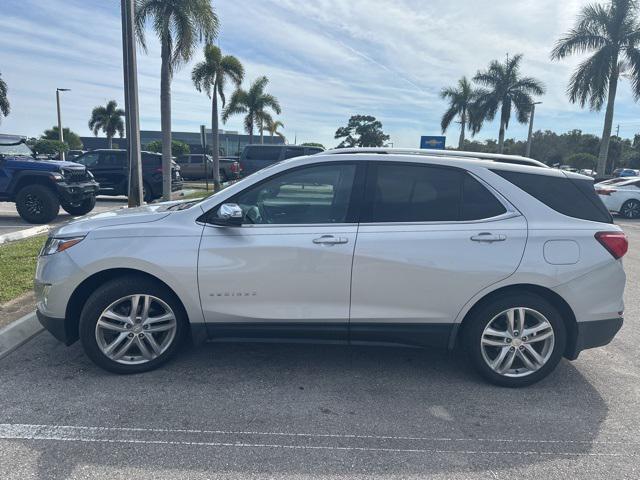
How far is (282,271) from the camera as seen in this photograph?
3.41m

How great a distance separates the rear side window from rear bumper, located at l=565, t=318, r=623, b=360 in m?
0.77

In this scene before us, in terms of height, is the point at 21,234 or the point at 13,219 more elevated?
the point at 21,234

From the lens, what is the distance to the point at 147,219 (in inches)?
142

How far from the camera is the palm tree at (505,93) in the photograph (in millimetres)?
36312

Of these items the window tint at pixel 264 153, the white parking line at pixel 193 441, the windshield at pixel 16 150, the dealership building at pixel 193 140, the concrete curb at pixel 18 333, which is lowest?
the white parking line at pixel 193 441

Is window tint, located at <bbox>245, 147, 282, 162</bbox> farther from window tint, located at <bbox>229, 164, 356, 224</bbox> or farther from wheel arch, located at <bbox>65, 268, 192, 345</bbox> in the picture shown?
wheel arch, located at <bbox>65, 268, 192, 345</bbox>

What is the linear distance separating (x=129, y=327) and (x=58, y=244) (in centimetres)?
84

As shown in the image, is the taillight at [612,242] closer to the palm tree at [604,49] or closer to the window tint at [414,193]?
the window tint at [414,193]

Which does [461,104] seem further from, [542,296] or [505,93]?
[542,296]

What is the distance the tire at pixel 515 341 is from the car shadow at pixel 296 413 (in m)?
0.14

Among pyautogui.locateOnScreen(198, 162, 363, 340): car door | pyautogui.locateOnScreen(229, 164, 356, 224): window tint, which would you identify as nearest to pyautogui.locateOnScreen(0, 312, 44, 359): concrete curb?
pyautogui.locateOnScreen(198, 162, 363, 340): car door

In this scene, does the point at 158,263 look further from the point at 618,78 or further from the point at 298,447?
the point at 618,78

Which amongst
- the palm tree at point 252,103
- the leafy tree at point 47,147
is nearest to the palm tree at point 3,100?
the leafy tree at point 47,147

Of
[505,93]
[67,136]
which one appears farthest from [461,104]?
[67,136]
